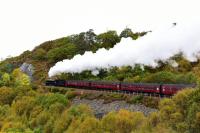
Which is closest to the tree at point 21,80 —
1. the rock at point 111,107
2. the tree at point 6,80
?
the tree at point 6,80

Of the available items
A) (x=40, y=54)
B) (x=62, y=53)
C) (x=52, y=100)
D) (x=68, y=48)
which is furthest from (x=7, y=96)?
(x=40, y=54)

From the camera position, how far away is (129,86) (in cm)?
6888

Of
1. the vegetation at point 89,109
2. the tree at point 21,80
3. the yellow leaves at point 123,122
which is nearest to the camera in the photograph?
the vegetation at point 89,109

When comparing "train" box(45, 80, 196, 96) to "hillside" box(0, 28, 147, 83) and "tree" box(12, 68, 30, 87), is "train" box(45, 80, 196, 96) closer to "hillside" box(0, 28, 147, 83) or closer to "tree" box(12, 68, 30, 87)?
"tree" box(12, 68, 30, 87)

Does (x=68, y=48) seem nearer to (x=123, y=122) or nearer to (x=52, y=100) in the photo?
(x=52, y=100)

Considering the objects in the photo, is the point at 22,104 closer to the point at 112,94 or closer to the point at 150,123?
the point at 112,94

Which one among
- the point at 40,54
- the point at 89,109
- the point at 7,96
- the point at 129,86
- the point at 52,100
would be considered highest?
the point at 40,54

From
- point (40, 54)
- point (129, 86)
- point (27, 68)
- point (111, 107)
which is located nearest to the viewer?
point (111, 107)

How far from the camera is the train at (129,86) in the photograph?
2237 inches

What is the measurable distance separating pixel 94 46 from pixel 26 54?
32119 mm

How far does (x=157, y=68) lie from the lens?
Answer: 92.2m

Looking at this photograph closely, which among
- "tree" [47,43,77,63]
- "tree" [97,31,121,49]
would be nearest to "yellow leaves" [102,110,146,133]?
"tree" [47,43,77,63]

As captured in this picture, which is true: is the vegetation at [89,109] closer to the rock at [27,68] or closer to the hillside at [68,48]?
the hillside at [68,48]

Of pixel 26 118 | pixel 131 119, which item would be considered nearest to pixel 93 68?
pixel 26 118
